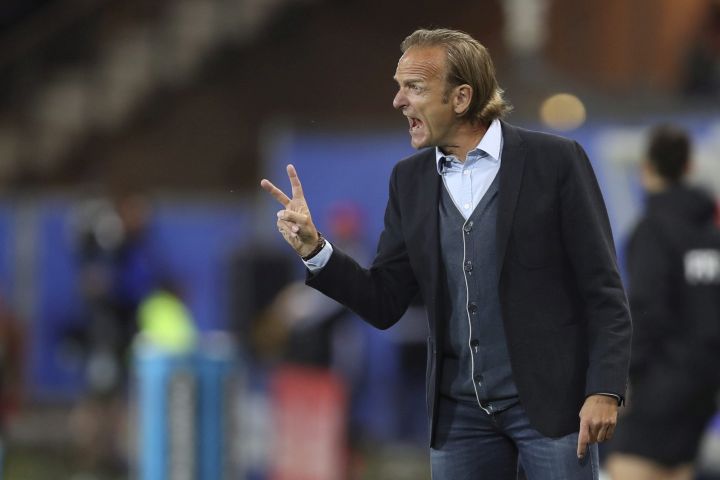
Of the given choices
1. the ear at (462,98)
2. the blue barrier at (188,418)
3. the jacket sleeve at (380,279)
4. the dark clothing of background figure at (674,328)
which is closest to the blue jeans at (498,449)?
the jacket sleeve at (380,279)

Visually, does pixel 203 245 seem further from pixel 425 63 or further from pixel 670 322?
pixel 425 63

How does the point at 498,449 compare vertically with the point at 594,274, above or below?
below

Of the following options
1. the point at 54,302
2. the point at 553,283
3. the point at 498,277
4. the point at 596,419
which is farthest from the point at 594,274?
the point at 54,302

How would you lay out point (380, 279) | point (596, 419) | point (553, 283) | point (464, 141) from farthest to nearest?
point (380, 279) < point (464, 141) < point (553, 283) < point (596, 419)

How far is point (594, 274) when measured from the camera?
370 cm

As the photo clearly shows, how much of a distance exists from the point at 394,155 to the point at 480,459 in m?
7.00

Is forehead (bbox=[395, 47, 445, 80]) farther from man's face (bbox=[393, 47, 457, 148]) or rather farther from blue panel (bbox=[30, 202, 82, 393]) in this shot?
blue panel (bbox=[30, 202, 82, 393])

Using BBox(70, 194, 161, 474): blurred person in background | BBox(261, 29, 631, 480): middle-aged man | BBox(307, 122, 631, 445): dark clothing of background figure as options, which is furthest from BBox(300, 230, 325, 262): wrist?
BBox(70, 194, 161, 474): blurred person in background

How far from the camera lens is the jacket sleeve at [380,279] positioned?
3.88 metres

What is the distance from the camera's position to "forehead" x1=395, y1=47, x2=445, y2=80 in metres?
3.76

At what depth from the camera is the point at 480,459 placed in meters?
3.79

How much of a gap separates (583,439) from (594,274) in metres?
0.42

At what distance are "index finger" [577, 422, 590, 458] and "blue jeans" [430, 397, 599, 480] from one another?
0.04m

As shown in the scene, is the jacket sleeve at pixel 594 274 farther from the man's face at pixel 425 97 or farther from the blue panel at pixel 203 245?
the blue panel at pixel 203 245
